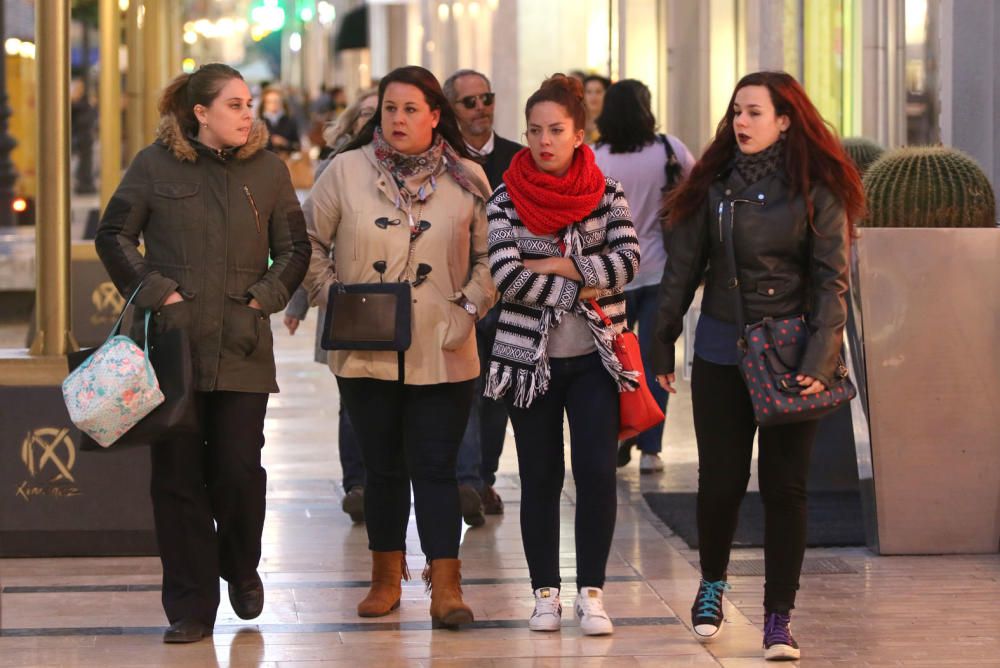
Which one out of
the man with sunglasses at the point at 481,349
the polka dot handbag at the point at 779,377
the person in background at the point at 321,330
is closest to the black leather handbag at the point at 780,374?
the polka dot handbag at the point at 779,377

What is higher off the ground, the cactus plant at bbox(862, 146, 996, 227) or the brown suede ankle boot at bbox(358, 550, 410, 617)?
the cactus plant at bbox(862, 146, 996, 227)

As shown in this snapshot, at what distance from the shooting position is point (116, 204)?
18.5 feet

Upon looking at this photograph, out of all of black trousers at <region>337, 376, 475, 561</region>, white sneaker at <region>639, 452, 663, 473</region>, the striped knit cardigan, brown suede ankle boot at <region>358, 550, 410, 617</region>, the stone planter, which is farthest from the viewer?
white sneaker at <region>639, 452, 663, 473</region>

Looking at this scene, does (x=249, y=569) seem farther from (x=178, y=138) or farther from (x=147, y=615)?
(x=178, y=138)

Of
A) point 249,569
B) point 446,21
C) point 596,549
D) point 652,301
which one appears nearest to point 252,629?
point 249,569

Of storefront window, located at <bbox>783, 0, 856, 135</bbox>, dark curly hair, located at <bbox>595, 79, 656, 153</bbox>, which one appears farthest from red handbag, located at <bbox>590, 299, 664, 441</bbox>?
storefront window, located at <bbox>783, 0, 856, 135</bbox>

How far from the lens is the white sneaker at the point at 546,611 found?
593 centimetres

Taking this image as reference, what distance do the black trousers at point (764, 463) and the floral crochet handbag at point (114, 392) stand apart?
1.66m

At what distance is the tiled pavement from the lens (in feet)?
18.6

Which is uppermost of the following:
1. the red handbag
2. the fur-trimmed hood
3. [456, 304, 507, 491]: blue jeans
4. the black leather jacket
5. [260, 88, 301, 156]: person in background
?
[260, 88, 301, 156]: person in background

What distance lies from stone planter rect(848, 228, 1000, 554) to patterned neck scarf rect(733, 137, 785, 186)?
1.58 m

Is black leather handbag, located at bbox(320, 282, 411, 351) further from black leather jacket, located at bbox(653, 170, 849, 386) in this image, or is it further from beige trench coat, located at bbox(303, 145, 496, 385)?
black leather jacket, located at bbox(653, 170, 849, 386)

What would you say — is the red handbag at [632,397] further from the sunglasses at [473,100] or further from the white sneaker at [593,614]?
the sunglasses at [473,100]

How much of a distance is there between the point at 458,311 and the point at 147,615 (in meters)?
1.46
